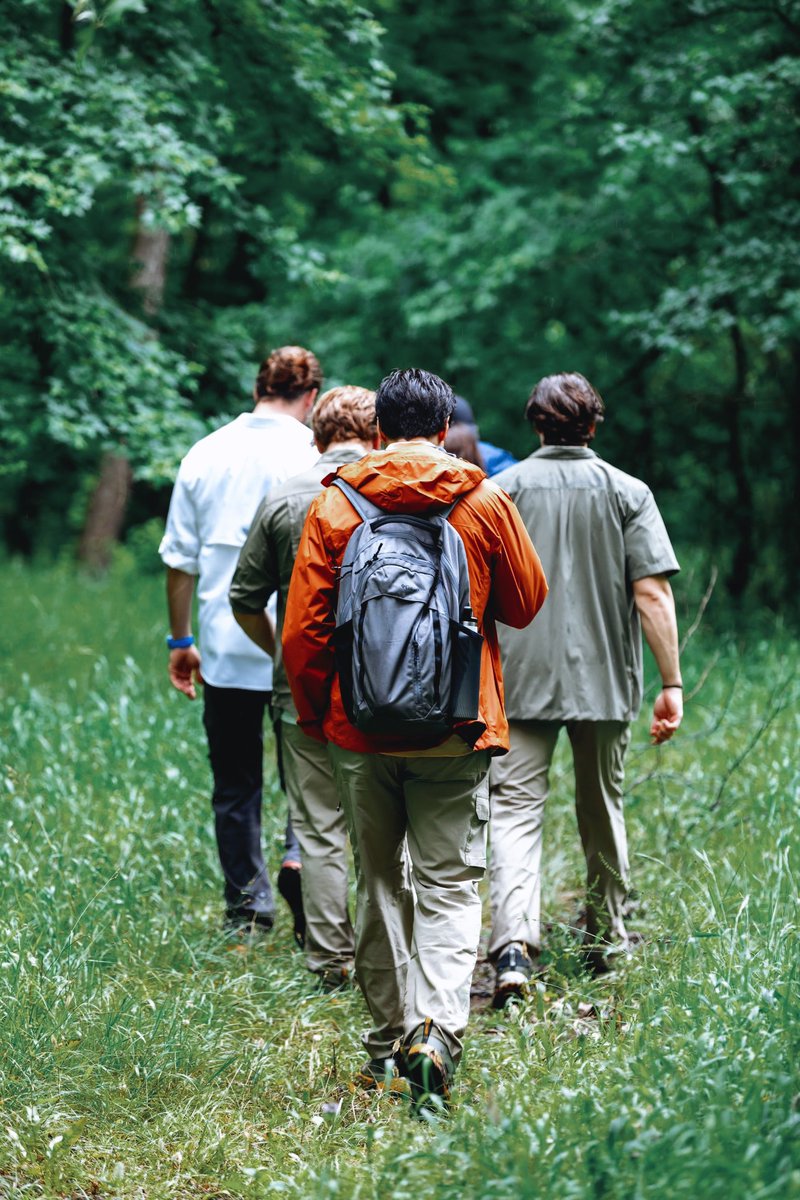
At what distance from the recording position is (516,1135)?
2660 millimetres

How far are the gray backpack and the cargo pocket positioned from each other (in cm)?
24

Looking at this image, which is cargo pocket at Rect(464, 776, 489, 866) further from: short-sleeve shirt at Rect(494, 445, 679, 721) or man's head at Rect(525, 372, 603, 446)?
man's head at Rect(525, 372, 603, 446)


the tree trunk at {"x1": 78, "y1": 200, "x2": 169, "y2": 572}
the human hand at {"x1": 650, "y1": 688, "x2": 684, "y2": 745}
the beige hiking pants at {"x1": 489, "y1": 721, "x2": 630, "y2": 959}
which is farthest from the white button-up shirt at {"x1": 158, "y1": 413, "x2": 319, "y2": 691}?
the tree trunk at {"x1": 78, "y1": 200, "x2": 169, "y2": 572}

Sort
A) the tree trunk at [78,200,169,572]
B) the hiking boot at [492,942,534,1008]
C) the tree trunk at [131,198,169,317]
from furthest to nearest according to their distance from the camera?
1. the tree trunk at [78,200,169,572]
2. the tree trunk at [131,198,169,317]
3. the hiking boot at [492,942,534,1008]

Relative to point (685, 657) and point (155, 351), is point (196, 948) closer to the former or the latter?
point (155, 351)

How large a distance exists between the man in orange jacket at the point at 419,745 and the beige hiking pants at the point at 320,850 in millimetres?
786

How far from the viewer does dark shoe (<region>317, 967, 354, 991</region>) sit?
14.3 ft

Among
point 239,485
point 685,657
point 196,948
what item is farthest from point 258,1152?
point 685,657

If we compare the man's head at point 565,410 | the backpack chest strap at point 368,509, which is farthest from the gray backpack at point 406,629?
the man's head at point 565,410

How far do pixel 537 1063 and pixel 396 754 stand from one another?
887 mm

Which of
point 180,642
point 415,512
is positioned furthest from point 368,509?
point 180,642

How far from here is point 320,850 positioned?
435cm

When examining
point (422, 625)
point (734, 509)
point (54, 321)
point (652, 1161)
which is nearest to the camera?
point (652, 1161)

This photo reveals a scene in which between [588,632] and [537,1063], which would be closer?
[537,1063]
